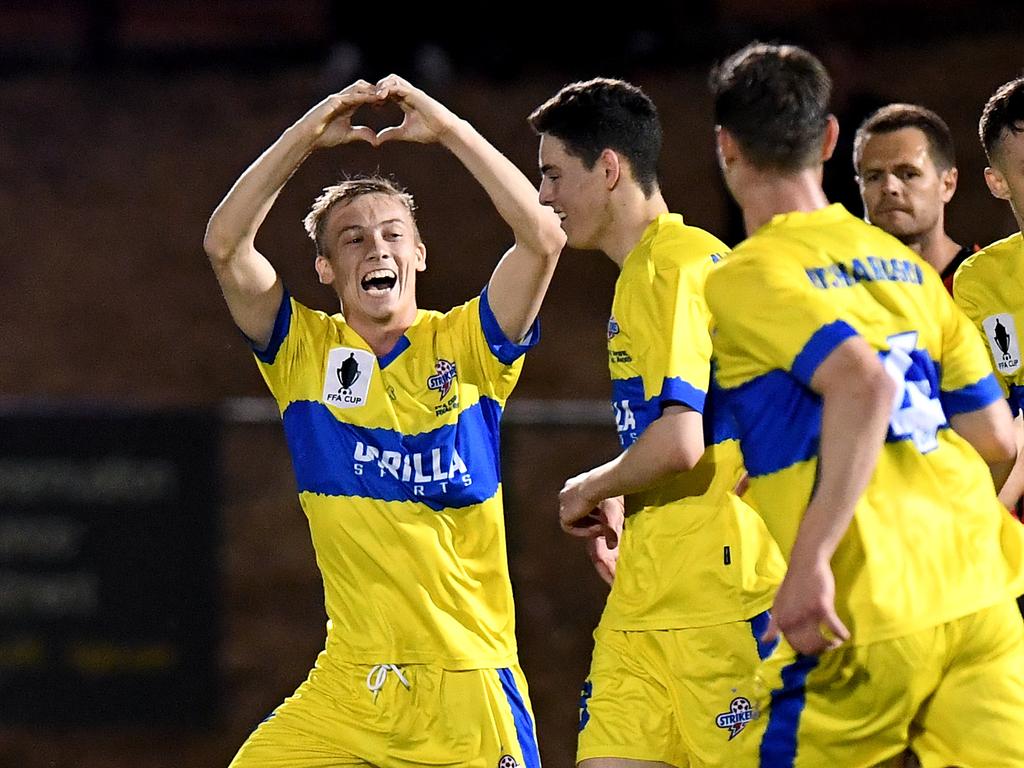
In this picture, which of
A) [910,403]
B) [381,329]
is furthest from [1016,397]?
[381,329]

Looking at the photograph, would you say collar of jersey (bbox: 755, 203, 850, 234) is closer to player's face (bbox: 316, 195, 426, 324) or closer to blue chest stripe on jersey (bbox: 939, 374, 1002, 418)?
blue chest stripe on jersey (bbox: 939, 374, 1002, 418)

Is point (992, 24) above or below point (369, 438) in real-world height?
above

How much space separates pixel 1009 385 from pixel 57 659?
17.4 feet

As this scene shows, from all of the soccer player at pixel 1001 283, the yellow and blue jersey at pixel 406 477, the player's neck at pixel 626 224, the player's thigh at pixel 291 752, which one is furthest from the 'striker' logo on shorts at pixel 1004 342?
the player's thigh at pixel 291 752

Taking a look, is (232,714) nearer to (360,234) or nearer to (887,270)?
(360,234)

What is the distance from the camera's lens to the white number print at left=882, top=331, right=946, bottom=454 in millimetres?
3164

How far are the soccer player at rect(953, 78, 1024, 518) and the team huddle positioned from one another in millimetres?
12

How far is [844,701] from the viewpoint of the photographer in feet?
10.4

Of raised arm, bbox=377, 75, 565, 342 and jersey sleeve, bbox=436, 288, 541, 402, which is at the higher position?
raised arm, bbox=377, 75, 565, 342

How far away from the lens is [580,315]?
1205 cm

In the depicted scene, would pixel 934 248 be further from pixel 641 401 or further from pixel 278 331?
pixel 278 331

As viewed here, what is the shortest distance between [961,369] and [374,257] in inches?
74.3

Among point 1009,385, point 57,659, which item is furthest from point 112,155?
point 1009,385

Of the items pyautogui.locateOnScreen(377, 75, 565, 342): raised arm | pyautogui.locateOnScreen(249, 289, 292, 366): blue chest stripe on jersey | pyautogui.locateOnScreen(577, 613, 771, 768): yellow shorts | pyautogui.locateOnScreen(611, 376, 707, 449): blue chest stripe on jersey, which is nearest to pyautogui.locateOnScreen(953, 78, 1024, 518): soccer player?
pyautogui.locateOnScreen(577, 613, 771, 768): yellow shorts
